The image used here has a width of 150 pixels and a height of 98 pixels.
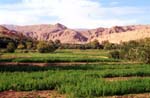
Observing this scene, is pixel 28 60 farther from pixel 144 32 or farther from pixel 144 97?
pixel 144 32

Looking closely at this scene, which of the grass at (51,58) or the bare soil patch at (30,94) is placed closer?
the bare soil patch at (30,94)

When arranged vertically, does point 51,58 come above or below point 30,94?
below

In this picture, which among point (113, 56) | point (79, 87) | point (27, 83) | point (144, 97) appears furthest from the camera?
point (113, 56)

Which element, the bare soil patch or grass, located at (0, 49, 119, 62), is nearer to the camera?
the bare soil patch

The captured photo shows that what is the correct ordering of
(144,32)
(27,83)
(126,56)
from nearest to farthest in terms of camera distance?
(27,83), (126,56), (144,32)

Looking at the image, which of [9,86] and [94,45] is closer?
[9,86]

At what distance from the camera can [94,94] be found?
54.5ft

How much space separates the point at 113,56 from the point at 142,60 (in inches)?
588

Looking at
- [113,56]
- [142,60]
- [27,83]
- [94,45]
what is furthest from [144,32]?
[27,83]

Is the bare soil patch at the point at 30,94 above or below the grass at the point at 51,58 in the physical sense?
above

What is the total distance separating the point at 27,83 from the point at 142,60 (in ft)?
100

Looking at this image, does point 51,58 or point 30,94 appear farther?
point 51,58

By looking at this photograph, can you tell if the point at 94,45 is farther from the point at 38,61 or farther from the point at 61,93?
the point at 61,93

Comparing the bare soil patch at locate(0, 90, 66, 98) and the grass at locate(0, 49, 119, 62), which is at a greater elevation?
the bare soil patch at locate(0, 90, 66, 98)
